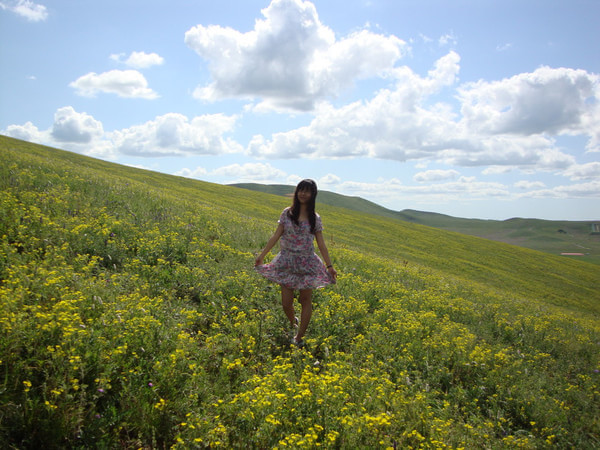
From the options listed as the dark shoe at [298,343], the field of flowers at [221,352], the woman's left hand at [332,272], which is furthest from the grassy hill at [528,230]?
the dark shoe at [298,343]

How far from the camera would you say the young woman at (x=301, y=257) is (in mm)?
6684

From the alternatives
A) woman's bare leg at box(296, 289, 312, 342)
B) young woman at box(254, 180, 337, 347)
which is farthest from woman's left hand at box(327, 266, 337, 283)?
woman's bare leg at box(296, 289, 312, 342)

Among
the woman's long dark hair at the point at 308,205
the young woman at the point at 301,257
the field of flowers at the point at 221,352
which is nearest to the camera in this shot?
the field of flowers at the point at 221,352

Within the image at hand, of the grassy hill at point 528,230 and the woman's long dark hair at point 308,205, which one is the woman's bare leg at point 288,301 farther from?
the grassy hill at point 528,230

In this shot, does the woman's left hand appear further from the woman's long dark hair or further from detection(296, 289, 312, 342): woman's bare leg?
the woman's long dark hair

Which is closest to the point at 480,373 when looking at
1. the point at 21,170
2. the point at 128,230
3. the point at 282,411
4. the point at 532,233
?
the point at 282,411

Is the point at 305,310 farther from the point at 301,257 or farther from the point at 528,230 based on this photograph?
the point at 528,230

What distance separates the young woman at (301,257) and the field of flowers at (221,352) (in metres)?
0.88

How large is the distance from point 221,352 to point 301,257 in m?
2.16

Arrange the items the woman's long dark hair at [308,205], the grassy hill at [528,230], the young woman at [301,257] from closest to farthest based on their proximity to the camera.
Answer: the woman's long dark hair at [308,205]
the young woman at [301,257]
the grassy hill at [528,230]

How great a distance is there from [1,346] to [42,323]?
0.52m

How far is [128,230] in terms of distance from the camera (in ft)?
32.1

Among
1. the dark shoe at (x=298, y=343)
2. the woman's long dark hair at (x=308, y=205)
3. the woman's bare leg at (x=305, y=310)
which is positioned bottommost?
the dark shoe at (x=298, y=343)

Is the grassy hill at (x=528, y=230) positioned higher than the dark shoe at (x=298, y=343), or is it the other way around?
the grassy hill at (x=528, y=230)
